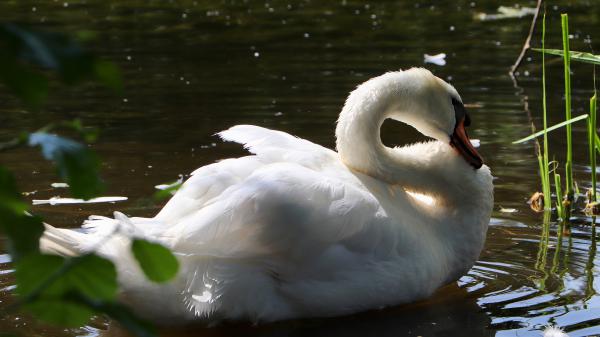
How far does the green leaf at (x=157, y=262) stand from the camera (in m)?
1.23

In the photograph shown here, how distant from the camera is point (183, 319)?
380 cm

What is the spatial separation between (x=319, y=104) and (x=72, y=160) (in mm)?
7592

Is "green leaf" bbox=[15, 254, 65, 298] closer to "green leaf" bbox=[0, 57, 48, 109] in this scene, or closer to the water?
"green leaf" bbox=[0, 57, 48, 109]

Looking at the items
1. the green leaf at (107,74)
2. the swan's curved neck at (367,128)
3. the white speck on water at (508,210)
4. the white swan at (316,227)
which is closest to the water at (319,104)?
the white speck on water at (508,210)

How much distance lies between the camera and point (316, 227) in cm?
386

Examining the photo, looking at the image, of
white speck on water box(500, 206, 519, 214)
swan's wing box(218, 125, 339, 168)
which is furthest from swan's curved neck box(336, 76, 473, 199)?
white speck on water box(500, 206, 519, 214)

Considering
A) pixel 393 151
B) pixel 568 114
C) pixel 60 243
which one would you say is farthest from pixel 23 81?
pixel 568 114

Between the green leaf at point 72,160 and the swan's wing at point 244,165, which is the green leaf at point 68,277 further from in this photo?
the swan's wing at point 244,165

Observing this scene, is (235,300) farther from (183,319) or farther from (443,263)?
(443,263)

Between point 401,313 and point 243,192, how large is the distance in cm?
101

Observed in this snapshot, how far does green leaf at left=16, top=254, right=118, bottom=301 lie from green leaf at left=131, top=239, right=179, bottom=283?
7cm

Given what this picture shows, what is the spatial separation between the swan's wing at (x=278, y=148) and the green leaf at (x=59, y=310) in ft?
9.89

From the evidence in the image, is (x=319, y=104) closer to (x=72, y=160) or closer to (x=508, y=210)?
(x=508, y=210)

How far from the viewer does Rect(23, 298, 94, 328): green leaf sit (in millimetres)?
1146
